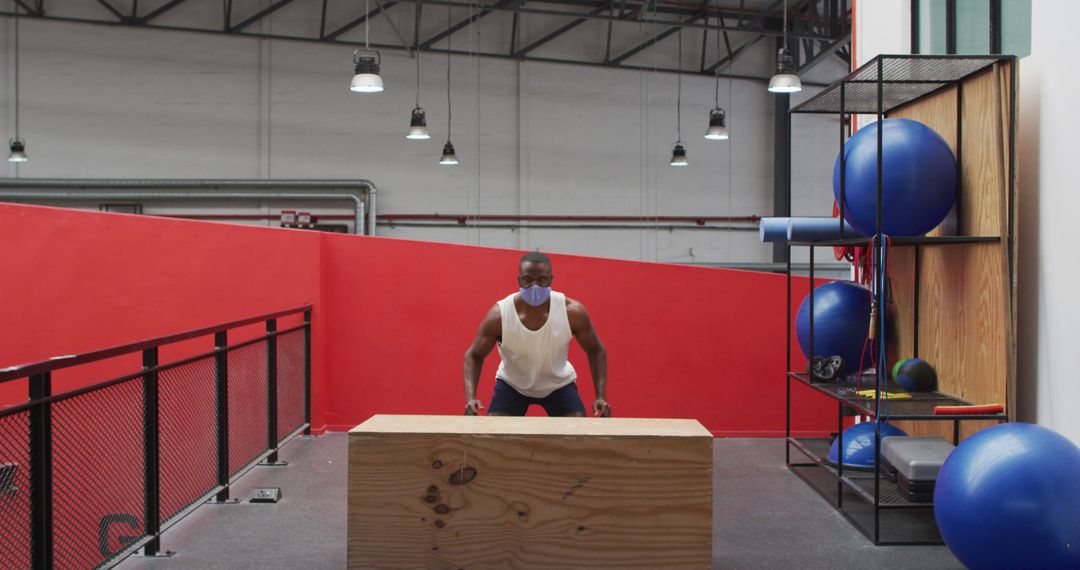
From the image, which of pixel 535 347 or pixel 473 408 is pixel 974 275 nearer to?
pixel 535 347

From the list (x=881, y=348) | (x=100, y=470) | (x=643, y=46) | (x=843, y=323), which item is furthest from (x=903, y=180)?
(x=643, y=46)

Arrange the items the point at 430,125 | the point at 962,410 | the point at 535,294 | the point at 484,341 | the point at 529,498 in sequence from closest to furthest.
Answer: the point at 529,498
the point at 962,410
the point at 535,294
the point at 484,341
the point at 430,125

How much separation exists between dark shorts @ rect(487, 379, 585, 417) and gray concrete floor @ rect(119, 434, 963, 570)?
0.92 m

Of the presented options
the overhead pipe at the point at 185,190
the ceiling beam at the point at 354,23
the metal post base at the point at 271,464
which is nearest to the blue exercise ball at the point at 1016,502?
the metal post base at the point at 271,464

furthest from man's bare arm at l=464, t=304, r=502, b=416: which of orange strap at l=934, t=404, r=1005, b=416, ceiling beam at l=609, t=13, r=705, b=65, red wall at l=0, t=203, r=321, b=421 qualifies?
ceiling beam at l=609, t=13, r=705, b=65

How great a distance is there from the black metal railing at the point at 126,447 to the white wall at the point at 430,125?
9.55 m

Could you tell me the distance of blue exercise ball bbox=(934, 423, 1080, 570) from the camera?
2982 millimetres

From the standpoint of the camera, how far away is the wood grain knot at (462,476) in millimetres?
2936

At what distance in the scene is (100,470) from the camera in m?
3.72

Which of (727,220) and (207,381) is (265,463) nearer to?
(207,381)

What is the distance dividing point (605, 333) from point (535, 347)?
2.22 m

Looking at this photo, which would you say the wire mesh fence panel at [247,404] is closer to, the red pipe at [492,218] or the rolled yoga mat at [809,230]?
the rolled yoga mat at [809,230]

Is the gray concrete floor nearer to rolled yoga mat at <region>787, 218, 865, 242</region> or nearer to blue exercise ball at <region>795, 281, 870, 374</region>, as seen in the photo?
blue exercise ball at <region>795, 281, 870, 374</region>

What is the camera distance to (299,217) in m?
14.3
